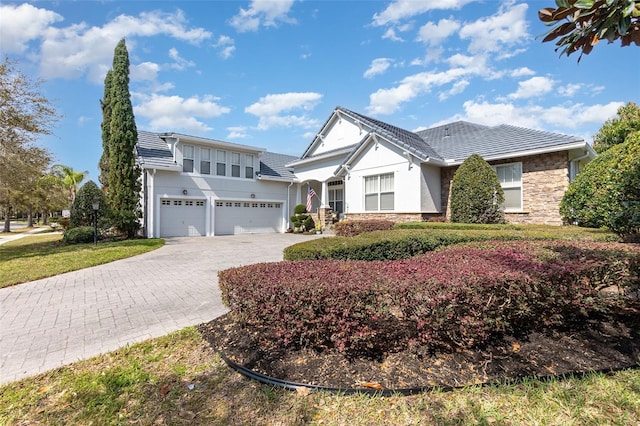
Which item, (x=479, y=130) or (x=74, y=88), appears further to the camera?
(x=479, y=130)

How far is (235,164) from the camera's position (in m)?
19.1

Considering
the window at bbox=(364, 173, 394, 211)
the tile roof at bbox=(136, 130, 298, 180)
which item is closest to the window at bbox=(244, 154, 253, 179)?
the tile roof at bbox=(136, 130, 298, 180)

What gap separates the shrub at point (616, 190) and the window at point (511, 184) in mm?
3821

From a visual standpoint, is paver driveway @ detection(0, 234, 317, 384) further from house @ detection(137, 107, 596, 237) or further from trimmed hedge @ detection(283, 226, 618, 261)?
house @ detection(137, 107, 596, 237)

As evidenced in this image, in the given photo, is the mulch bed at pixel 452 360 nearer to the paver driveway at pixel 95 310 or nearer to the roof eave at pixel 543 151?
the paver driveway at pixel 95 310

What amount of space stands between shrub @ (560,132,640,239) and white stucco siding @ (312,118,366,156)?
11.4 metres

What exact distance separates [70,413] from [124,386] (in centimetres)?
40

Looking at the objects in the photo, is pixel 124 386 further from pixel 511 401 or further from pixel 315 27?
pixel 315 27

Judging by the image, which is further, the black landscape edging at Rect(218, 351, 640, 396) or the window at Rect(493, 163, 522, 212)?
the window at Rect(493, 163, 522, 212)

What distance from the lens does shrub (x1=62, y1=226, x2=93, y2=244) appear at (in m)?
13.4

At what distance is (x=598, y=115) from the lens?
1898 centimetres

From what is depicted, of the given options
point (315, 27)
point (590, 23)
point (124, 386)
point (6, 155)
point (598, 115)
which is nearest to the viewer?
point (590, 23)

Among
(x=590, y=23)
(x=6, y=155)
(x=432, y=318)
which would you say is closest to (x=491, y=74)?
(x=590, y=23)

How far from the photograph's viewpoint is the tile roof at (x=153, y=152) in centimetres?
1569
